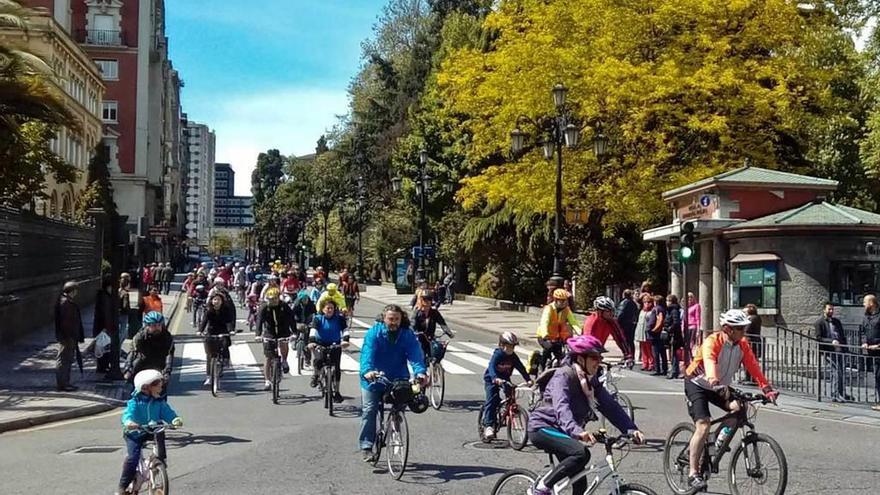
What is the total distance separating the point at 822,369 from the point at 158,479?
1324 centimetres

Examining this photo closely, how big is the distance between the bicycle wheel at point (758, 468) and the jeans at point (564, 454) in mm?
2381

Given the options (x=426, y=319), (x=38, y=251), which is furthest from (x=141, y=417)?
(x=38, y=251)

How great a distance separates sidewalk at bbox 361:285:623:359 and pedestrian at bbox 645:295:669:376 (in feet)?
9.78

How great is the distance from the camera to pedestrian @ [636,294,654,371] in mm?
20000

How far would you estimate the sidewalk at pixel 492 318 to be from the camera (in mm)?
27014

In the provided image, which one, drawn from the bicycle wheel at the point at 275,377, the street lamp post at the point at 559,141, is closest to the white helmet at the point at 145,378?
the bicycle wheel at the point at 275,377

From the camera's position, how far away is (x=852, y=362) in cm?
1631

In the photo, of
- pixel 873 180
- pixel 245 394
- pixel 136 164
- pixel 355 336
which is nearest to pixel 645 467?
pixel 245 394

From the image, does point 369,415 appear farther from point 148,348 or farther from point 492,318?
point 492,318

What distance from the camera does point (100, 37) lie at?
225 ft

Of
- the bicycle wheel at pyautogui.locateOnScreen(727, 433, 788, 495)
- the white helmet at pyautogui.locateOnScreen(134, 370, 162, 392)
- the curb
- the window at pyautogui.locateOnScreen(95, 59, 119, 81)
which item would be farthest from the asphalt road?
the window at pyautogui.locateOnScreen(95, 59, 119, 81)

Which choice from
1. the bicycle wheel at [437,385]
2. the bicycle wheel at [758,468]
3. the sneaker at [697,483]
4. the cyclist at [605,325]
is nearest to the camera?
the bicycle wheel at [758,468]

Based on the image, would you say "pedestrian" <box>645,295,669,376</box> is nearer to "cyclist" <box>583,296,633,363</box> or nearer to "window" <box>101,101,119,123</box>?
"cyclist" <box>583,296,633,363</box>

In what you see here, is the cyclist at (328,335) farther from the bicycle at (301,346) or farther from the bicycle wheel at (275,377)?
the bicycle at (301,346)
